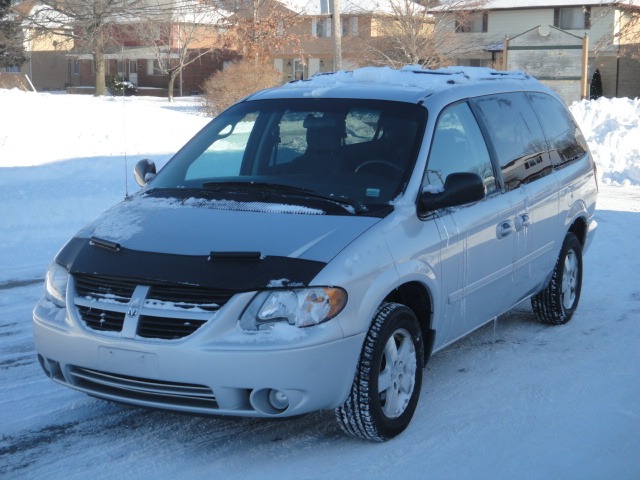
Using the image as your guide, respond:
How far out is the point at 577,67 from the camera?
25.9 metres

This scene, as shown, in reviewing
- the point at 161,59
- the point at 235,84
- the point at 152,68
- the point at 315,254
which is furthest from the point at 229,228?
the point at 152,68

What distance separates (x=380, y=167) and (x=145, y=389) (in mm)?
1829

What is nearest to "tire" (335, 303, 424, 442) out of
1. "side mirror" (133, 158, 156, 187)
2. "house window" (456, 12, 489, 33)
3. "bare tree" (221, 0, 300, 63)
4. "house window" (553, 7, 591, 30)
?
"side mirror" (133, 158, 156, 187)

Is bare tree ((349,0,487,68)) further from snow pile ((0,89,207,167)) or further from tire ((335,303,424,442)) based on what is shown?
tire ((335,303,424,442))

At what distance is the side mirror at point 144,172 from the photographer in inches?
247

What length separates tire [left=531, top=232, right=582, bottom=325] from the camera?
24.3 feet

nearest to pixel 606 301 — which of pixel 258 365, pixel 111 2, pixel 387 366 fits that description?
pixel 387 366

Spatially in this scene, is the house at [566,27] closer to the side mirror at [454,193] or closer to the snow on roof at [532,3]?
the snow on roof at [532,3]

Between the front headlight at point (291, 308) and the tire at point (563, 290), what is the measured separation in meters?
3.23

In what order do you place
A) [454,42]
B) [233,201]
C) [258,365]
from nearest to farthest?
[258,365] → [233,201] → [454,42]

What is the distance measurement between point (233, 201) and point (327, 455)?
1456mm

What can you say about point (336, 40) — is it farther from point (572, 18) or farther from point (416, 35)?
point (572, 18)

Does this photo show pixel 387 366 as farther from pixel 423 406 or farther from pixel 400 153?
pixel 400 153

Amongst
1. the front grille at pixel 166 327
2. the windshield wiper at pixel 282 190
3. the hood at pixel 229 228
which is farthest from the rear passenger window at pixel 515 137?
the front grille at pixel 166 327
